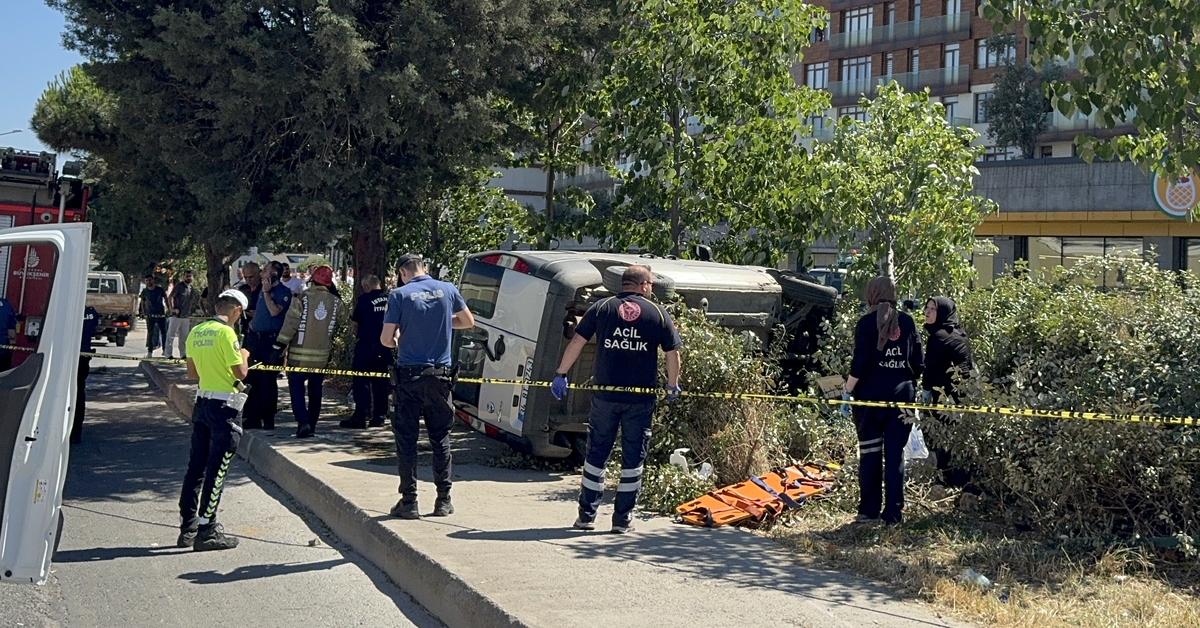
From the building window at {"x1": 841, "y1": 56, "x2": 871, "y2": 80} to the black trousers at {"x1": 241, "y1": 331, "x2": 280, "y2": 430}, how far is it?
162 ft

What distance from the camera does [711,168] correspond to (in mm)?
14969

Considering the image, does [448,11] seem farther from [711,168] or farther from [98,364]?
[98,364]

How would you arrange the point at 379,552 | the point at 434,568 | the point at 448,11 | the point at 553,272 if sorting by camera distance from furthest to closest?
Answer: the point at 448,11 < the point at 553,272 < the point at 379,552 < the point at 434,568

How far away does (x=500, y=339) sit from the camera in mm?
10086

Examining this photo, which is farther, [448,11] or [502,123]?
[502,123]

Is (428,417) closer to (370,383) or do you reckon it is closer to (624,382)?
(624,382)

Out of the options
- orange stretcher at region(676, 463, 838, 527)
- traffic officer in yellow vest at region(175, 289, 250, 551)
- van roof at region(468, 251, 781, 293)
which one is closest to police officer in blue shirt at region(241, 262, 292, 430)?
van roof at region(468, 251, 781, 293)

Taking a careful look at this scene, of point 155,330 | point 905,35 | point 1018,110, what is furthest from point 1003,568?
point 905,35

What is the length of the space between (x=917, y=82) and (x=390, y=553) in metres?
52.3

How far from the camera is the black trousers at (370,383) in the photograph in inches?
464

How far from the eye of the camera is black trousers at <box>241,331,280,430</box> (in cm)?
1201

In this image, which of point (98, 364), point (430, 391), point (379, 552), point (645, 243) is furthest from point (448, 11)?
point (98, 364)

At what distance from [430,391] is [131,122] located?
7995 millimetres

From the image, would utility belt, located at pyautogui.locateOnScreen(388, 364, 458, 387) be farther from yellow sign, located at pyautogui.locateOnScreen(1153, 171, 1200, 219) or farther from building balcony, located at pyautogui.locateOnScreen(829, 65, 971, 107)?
building balcony, located at pyautogui.locateOnScreen(829, 65, 971, 107)
